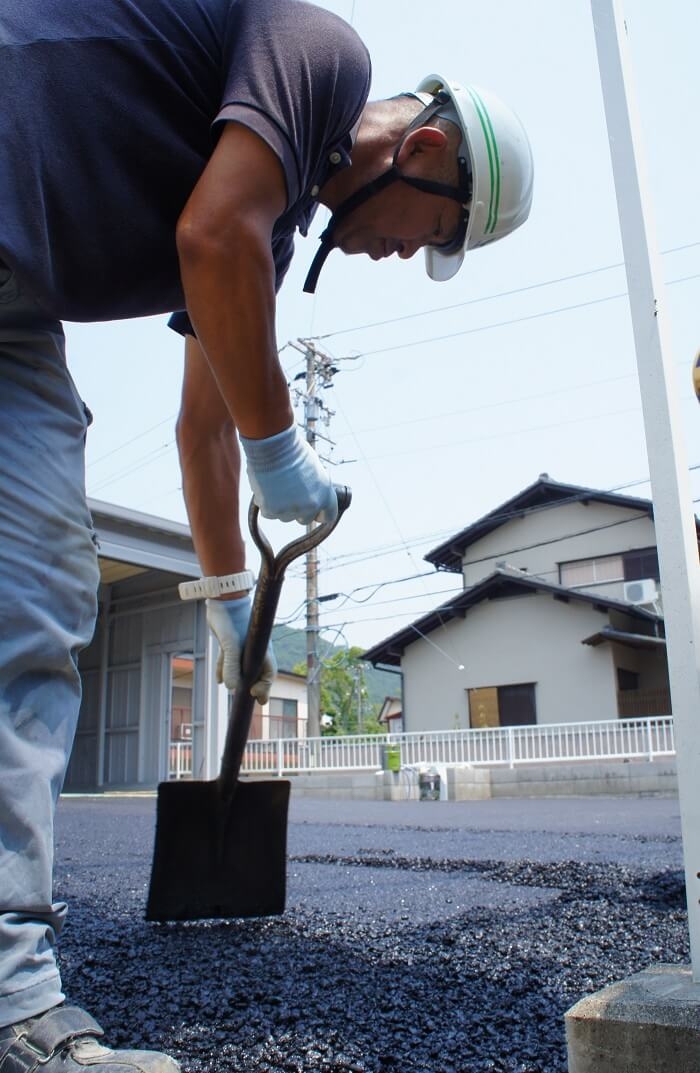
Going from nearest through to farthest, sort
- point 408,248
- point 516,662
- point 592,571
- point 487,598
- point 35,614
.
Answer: point 35,614 → point 408,248 → point 516,662 → point 487,598 → point 592,571

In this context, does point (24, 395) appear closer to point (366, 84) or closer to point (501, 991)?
point (366, 84)

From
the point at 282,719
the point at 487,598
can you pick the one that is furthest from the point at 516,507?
the point at 282,719

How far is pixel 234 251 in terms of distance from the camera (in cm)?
102

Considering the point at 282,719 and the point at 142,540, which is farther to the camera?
the point at 282,719

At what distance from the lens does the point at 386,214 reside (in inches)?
56.1

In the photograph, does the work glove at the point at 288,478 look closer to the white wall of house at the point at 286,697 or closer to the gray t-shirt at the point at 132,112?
the gray t-shirt at the point at 132,112

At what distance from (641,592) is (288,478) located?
1781 cm

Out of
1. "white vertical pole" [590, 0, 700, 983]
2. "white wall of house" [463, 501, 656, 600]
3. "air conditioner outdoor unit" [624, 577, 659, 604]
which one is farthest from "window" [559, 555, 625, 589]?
"white vertical pole" [590, 0, 700, 983]

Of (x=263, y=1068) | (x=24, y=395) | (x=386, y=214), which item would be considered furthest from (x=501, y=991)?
(x=386, y=214)

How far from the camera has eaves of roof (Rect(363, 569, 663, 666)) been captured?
18250 mm

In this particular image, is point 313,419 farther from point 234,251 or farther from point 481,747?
point 234,251

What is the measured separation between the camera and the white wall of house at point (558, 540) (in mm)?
20078

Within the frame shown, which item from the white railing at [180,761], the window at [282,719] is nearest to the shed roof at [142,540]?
the white railing at [180,761]

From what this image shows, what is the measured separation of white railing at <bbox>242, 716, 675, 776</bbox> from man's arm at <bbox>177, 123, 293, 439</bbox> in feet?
42.5
